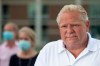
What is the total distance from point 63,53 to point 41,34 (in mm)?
15653

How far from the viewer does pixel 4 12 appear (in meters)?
21.2

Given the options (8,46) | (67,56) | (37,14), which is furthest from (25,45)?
(37,14)

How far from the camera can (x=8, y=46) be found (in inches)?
289

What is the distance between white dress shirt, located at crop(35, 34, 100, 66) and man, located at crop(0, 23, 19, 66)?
2889 mm

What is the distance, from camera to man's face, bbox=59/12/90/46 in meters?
3.92

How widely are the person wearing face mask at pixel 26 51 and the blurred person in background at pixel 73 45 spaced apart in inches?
72.2

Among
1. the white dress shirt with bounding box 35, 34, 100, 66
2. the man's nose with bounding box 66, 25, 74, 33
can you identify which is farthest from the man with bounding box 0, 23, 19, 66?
the man's nose with bounding box 66, 25, 74, 33

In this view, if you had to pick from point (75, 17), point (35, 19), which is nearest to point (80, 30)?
point (75, 17)

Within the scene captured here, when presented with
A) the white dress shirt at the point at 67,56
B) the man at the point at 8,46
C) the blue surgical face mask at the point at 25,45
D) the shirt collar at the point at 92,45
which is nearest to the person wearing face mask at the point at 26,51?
the blue surgical face mask at the point at 25,45

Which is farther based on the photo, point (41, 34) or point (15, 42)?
point (41, 34)

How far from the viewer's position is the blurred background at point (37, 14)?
19312 millimetres

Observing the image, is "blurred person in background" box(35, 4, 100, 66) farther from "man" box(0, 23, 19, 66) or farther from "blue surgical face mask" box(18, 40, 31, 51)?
"man" box(0, 23, 19, 66)

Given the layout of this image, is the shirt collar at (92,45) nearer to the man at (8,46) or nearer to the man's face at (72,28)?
the man's face at (72,28)

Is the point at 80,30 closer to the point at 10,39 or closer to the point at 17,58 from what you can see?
the point at 17,58
